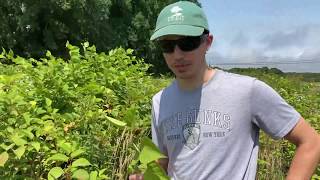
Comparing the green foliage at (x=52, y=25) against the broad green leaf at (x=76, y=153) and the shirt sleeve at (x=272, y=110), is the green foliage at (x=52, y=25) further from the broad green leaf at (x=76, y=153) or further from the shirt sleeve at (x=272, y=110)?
the shirt sleeve at (x=272, y=110)

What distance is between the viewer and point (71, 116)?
3.14m

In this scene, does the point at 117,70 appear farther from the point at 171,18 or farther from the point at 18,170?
the point at 171,18

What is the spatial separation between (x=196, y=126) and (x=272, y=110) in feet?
1.00

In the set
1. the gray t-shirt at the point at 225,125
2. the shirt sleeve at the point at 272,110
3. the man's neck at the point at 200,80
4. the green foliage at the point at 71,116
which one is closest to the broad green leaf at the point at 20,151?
the green foliage at the point at 71,116

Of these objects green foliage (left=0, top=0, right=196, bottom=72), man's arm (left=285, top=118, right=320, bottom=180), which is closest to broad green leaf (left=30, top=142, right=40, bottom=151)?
man's arm (left=285, top=118, right=320, bottom=180)

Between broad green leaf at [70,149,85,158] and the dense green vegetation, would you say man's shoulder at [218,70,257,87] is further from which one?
broad green leaf at [70,149,85,158]

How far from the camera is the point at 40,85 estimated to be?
11.5ft

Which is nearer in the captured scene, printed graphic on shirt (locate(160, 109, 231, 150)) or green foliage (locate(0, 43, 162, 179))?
printed graphic on shirt (locate(160, 109, 231, 150))

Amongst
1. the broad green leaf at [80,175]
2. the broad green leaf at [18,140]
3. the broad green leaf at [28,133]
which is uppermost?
the broad green leaf at [28,133]

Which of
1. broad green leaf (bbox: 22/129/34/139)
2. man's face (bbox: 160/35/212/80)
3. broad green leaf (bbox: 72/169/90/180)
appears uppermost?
man's face (bbox: 160/35/212/80)

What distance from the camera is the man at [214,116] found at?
2.21m

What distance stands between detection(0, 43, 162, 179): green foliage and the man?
0.25 m

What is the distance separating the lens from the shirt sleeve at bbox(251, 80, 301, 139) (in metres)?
2.20

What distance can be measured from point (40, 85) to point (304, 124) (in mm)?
1818
